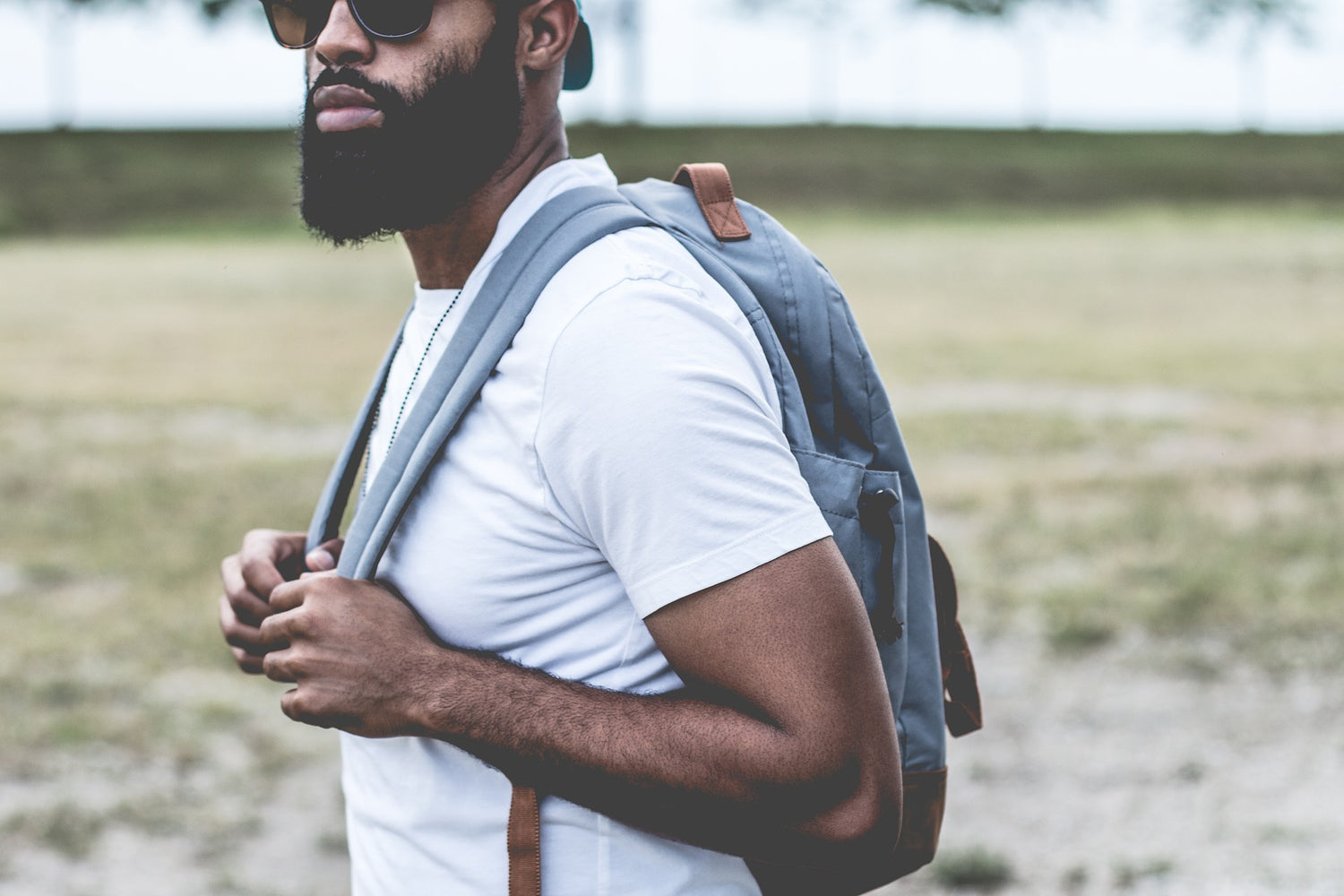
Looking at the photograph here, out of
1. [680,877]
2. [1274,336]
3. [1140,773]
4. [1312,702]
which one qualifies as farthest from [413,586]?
[1274,336]

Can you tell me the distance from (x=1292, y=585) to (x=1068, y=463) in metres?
2.98

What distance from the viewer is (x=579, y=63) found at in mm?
2012

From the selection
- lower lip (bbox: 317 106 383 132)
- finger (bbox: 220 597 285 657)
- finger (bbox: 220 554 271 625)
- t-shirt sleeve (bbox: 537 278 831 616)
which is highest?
lower lip (bbox: 317 106 383 132)

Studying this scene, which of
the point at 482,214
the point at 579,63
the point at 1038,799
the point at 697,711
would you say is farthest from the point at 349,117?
the point at 1038,799

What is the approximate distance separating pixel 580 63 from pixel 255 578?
33.5 inches

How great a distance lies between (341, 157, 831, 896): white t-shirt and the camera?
4.47 ft

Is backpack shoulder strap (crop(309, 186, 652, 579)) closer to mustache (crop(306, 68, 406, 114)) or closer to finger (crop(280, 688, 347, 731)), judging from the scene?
finger (crop(280, 688, 347, 731))

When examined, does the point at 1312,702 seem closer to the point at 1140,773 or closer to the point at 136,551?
the point at 1140,773

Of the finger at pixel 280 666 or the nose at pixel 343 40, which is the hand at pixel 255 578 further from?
the nose at pixel 343 40

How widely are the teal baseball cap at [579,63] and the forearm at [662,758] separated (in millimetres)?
914

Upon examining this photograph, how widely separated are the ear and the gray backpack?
0.67 ft

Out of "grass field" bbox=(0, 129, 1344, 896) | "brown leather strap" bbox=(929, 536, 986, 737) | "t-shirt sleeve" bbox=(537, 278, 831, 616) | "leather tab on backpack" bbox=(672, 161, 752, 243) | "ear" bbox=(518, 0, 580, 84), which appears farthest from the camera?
"grass field" bbox=(0, 129, 1344, 896)

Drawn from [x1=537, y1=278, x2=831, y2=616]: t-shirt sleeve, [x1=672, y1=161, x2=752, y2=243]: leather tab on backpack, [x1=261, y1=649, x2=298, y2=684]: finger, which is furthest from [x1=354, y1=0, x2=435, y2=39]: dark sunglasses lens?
[x1=261, y1=649, x2=298, y2=684]: finger

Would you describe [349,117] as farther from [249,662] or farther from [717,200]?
[249,662]
